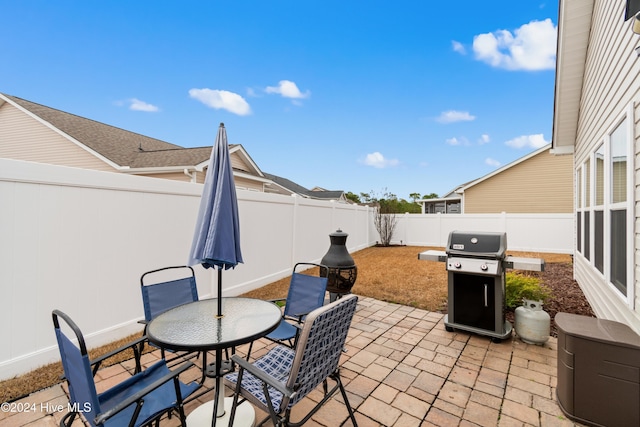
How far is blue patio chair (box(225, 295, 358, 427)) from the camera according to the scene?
5.06ft

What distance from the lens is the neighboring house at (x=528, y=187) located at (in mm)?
13844

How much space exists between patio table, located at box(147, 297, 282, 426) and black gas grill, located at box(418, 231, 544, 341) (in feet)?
8.58

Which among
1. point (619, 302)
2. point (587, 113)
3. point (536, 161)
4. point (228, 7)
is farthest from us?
point (536, 161)

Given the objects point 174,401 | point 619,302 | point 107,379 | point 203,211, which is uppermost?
point 203,211

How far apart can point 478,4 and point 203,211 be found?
527 inches

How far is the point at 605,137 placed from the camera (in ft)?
11.8

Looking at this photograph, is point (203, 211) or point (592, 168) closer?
point (203, 211)

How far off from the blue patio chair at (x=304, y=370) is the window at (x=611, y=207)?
294 cm

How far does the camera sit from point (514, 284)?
445 centimetres

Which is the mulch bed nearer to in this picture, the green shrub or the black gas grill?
the green shrub

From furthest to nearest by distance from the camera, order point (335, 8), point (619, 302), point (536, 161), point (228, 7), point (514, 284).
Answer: point (536, 161)
point (335, 8)
point (228, 7)
point (514, 284)
point (619, 302)

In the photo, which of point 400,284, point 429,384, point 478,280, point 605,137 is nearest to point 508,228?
point 400,284

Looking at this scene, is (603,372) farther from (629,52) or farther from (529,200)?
(529,200)

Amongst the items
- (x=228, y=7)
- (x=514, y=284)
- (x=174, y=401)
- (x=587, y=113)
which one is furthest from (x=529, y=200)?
(x=174, y=401)
